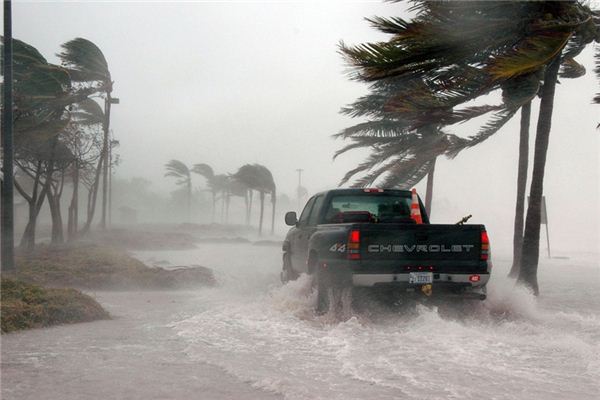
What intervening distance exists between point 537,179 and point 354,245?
5.86 metres

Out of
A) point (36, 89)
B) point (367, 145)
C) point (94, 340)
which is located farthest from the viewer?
point (367, 145)

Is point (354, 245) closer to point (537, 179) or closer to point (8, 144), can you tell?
point (537, 179)

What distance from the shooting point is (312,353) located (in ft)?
20.3

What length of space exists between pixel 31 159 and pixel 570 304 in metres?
19.2

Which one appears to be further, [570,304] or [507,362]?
[570,304]

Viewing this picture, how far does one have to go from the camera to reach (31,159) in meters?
22.3

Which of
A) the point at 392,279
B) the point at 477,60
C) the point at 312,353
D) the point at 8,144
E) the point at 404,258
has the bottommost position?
the point at 312,353

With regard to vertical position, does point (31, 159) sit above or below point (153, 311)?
above

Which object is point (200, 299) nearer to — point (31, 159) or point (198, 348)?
point (198, 348)

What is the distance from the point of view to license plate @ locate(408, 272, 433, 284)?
25.0 ft

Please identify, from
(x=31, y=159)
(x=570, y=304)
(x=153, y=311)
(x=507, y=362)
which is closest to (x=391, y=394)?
(x=507, y=362)

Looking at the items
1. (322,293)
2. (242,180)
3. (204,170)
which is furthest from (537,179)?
(204,170)

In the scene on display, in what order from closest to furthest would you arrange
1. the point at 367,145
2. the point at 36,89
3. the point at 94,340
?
the point at 94,340
the point at 36,89
the point at 367,145

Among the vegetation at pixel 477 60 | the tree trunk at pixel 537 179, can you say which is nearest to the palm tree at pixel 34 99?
the vegetation at pixel 477 60
